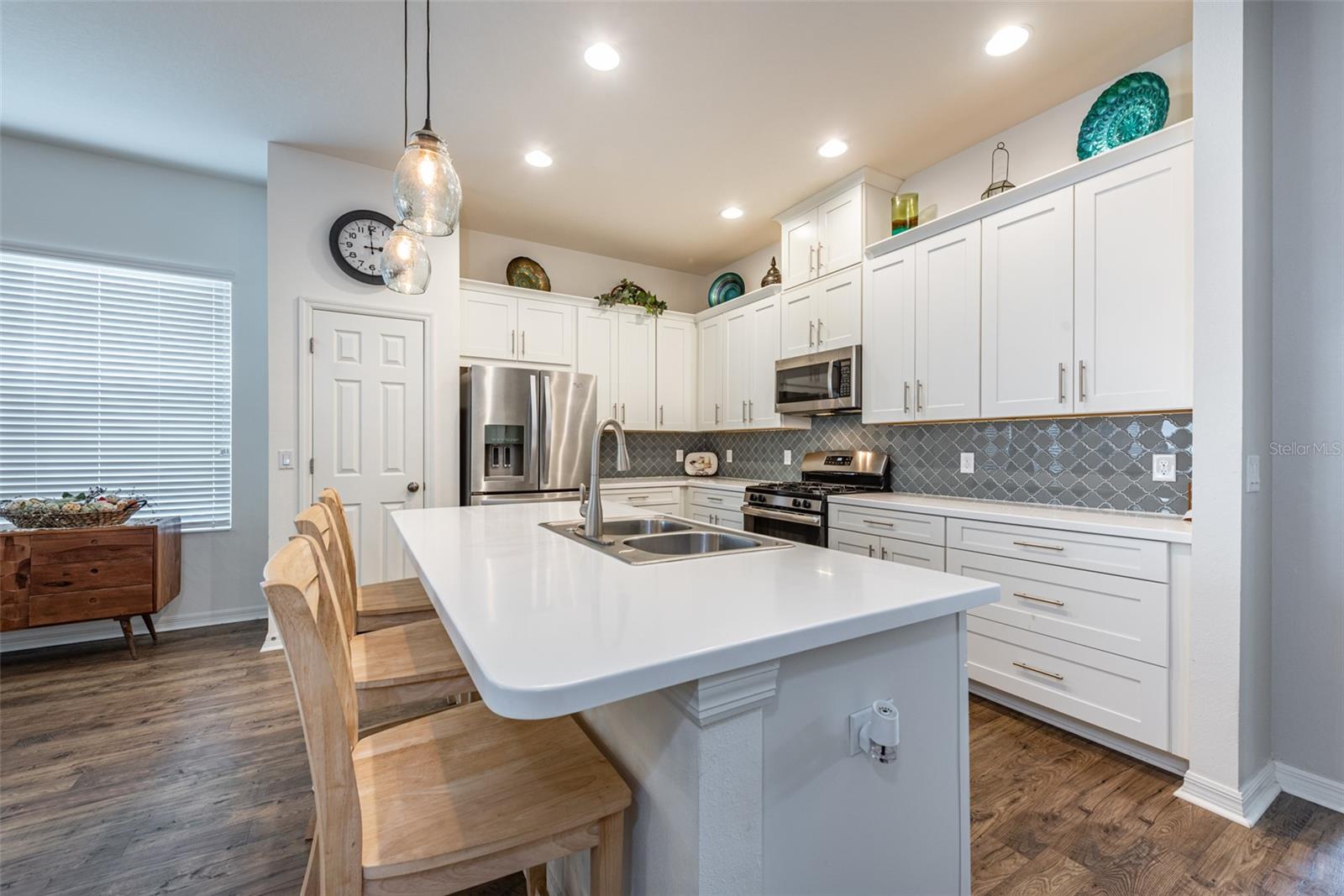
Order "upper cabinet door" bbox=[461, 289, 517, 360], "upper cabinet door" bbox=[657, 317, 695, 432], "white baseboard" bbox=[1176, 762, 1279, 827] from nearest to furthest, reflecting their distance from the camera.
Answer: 1. "white baseboard" bbox=[1176, 762, 1279, 827]
2. "upper cabinet door" bbox=[461, 289, 517, 360]
3. "upper cabinet door" bbox=[657, 317, 695, 432]

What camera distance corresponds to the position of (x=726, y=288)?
4988mm

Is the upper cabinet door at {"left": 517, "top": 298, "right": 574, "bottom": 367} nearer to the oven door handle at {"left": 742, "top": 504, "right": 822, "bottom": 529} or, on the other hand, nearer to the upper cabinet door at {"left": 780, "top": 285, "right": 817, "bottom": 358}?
the upper cabinet door at {"left": 780, "top": 285, "right": 817, "bottom": 358}

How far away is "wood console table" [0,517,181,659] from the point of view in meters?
2.86

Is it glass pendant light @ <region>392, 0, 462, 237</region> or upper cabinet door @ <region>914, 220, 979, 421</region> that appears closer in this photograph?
glass pendant light @ <region>392, 0, 462, 237</region>

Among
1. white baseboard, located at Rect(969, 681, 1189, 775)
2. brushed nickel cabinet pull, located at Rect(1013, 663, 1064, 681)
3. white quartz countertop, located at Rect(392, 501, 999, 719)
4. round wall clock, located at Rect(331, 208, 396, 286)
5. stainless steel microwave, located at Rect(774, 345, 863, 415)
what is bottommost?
white baseboard, located at Rect(969, 681, 1189, 775)

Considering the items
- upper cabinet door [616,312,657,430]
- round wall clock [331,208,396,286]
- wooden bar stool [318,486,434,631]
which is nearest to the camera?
wooden bar stool [318,486,434,631]

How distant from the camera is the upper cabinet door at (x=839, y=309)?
3455 mm

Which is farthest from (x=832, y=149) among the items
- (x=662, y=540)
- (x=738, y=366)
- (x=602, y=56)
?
(x=662, y=540)

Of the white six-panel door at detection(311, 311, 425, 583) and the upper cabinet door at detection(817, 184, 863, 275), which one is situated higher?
the upper cabinet door at detection(817, 184, 863, 275)

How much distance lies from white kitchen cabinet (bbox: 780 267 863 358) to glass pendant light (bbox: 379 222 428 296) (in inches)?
94.6

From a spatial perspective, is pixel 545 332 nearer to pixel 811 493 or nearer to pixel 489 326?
pixel 489 326

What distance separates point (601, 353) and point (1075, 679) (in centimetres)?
355

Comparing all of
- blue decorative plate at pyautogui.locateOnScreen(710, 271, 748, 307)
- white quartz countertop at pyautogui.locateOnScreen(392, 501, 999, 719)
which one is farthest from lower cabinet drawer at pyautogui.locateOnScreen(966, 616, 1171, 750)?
blue decorative plate at pyautogui.locateOnScreen(710, 271, 748, 307)

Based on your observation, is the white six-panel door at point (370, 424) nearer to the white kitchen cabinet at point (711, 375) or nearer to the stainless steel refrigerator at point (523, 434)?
the stainless steel refrigerator at point (523, 434)
